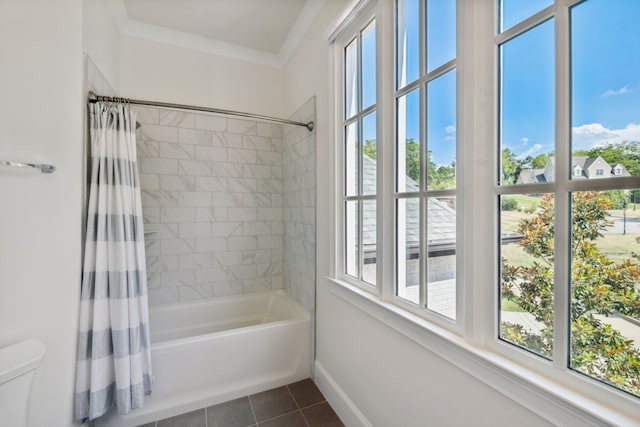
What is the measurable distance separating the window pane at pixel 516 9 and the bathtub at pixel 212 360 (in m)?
1.99

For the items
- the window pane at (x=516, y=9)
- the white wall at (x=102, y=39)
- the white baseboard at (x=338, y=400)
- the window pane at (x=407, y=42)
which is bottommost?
the white baseboard at (x=338, y=400)

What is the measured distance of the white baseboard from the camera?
1545 millimetres

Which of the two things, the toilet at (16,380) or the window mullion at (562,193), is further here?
the toilet at (16,380)

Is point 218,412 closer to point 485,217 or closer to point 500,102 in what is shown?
point 485,217

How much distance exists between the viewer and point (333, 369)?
1.84 metres

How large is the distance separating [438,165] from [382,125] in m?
0.40

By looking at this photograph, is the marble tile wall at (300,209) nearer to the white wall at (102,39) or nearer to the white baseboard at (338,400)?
the white baseboard at (338,400)

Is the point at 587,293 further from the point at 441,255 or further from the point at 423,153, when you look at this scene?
the point at 423,153

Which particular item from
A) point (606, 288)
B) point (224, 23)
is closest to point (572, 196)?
point (606, 288)

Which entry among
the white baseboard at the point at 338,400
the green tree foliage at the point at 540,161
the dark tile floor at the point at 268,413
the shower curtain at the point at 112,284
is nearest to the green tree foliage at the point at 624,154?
the green tree foliage at the point at 540,161

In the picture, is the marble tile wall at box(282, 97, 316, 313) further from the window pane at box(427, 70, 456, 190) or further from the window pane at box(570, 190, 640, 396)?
the window pane at box(570, 190, 640, 396)

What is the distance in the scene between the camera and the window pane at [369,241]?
1.52 metres

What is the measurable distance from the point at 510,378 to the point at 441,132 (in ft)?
2.81

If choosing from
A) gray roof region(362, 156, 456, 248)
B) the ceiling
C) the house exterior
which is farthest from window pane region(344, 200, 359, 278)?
the ceiling
